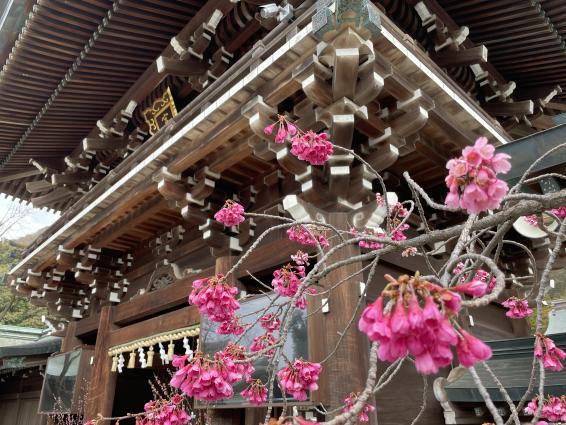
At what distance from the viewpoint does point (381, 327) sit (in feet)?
2.83

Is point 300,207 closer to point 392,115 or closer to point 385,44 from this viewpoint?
point 392,115

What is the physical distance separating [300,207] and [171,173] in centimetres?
154

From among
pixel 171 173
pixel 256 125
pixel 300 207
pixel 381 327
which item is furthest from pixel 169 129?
pixel 381 327

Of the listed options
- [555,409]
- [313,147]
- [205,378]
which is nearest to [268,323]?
[205,378]

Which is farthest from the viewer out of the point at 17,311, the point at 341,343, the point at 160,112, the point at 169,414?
the point at 17,311

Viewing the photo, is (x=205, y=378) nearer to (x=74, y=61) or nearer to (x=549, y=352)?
(x=549, y=352)

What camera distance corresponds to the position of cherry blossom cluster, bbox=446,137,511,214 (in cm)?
123

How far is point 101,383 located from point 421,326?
5996mm

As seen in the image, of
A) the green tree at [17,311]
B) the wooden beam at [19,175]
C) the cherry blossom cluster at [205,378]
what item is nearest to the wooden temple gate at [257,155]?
the cherry blossom cluster at [205,378]

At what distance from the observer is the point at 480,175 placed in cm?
124

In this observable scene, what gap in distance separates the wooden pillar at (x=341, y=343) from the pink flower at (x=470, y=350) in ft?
6.51

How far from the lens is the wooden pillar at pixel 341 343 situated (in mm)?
2924

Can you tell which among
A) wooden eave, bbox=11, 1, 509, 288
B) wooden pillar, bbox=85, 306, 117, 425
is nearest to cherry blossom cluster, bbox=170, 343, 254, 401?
wooden eave, bbox=11, 1, 509, 288

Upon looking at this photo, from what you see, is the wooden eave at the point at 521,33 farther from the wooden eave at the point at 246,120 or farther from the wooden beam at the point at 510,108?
the wooden eave at the point at 246,120
